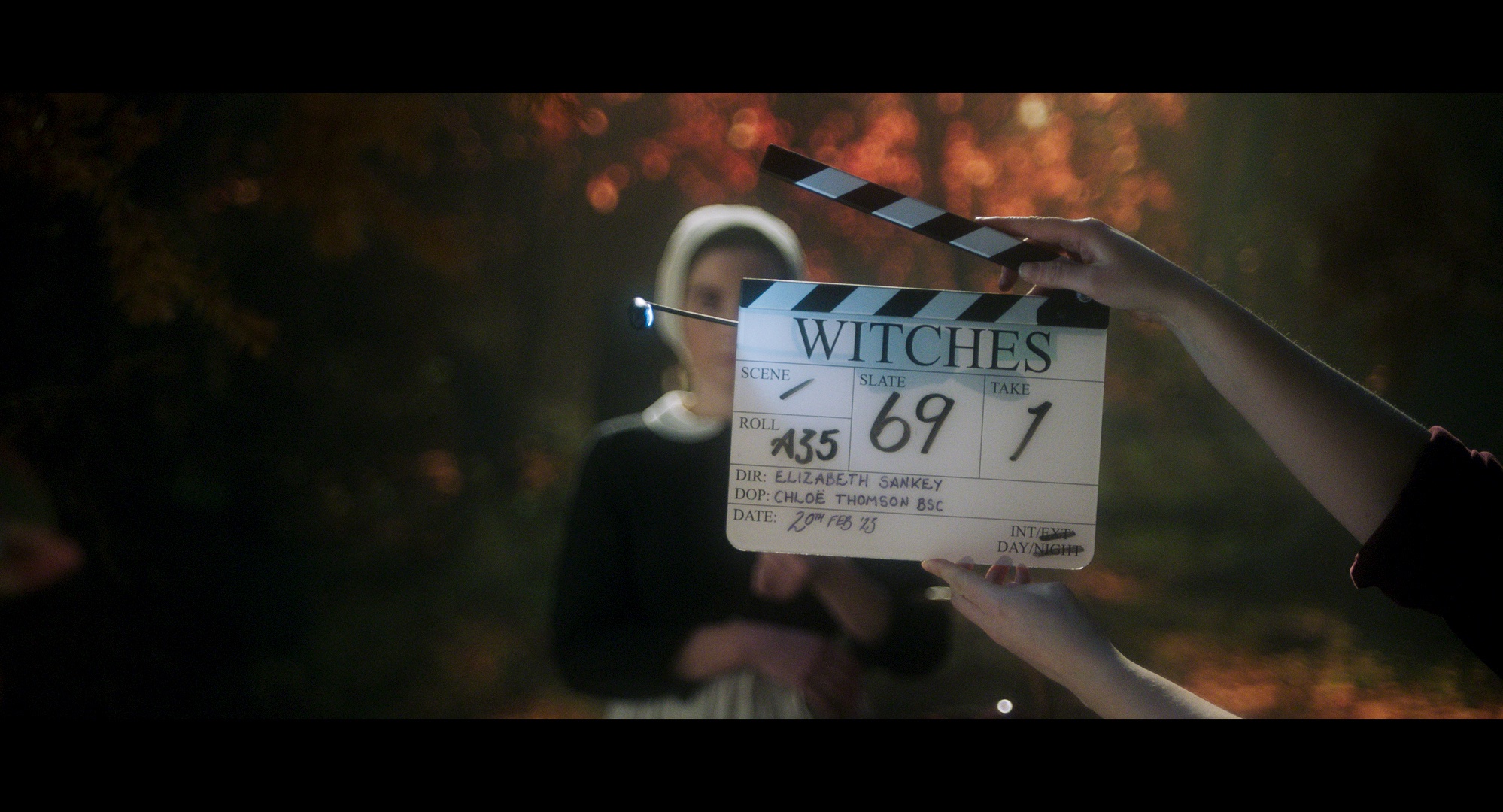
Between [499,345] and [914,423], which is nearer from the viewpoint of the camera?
[914,423]

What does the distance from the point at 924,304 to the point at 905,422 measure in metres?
0.26

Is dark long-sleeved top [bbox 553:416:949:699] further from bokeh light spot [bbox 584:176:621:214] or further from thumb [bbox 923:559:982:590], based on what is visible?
bokeh light spot [bbox 584:176:621:214]

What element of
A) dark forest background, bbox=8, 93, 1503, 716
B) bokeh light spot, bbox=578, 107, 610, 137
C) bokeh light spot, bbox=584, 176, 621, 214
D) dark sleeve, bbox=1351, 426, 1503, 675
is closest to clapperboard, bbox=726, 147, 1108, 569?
dark sleeve, bbox=1351, 426, 1503, 675

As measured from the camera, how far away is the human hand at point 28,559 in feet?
10.6

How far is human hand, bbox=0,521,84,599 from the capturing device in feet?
10.6

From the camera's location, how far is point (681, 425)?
6.03 ft

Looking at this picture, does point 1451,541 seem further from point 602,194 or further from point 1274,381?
point 602,194

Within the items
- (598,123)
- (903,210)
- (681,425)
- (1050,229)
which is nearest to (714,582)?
(681,425)

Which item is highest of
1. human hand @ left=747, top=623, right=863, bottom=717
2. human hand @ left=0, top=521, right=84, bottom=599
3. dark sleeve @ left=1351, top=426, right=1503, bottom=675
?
dark sleeve @ left=1351, top=426, right=1503, bottom=675

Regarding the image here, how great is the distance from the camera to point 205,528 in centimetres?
398

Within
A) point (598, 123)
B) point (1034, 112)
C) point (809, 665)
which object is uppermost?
point (1034, 112)

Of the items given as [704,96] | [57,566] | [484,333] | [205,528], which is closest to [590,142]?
[704,96]

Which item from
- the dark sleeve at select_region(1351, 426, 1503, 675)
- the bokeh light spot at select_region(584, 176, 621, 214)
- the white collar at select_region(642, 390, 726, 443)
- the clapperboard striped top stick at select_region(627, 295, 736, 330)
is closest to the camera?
the dark sleeve at select_region(1351, 426, 1503, 675)

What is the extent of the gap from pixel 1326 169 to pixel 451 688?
20.3ft
